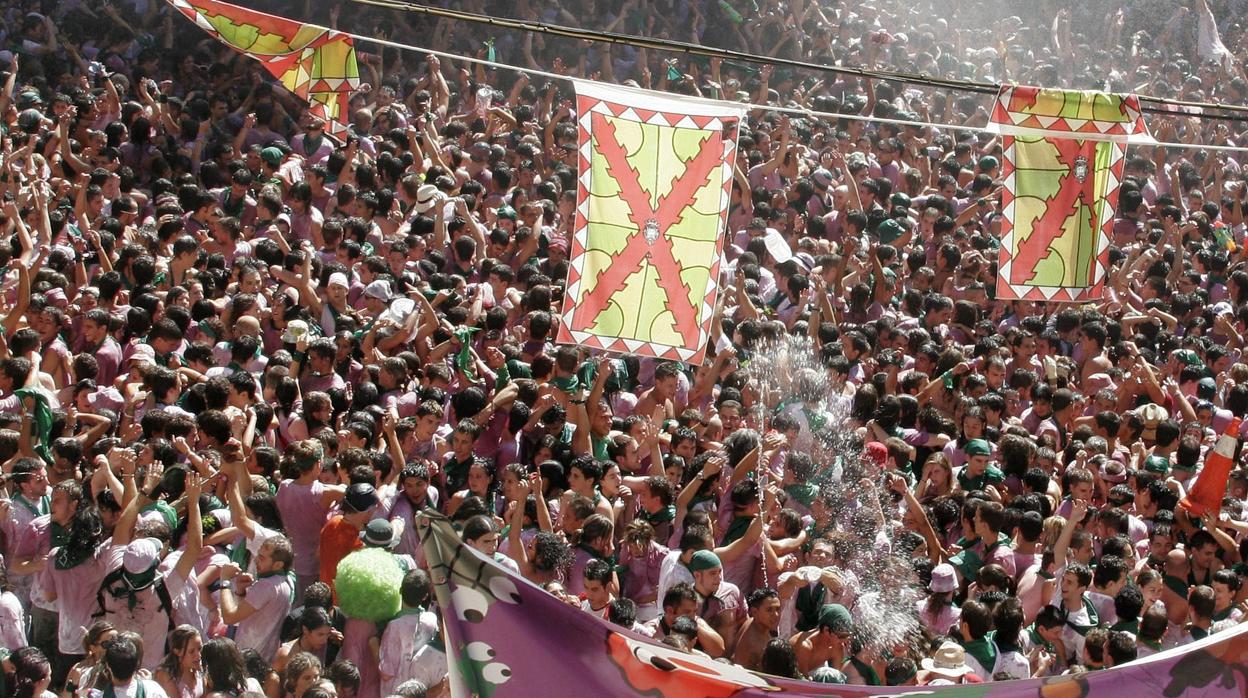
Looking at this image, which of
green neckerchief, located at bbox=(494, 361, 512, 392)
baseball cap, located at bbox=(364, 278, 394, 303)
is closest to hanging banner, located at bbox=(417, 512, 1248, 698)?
green neckerchief, located at bbox=(494, 361, 512, 392)

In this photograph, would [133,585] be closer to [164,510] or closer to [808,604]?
[164,510]

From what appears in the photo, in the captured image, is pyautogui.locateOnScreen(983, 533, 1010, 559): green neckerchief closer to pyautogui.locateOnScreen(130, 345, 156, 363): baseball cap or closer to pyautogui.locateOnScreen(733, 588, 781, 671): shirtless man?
pyautogui.locateOnScreen(733, 588, 781, 671): shirtless man

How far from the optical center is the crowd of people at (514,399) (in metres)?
7.51

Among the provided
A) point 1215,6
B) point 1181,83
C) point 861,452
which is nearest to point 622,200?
point 861,452

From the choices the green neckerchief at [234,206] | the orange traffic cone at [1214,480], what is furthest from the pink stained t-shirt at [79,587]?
the orange traffic cone at [1214,480]

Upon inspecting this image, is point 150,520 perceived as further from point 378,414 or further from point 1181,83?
point 1181,83

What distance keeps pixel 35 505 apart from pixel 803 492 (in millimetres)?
3977

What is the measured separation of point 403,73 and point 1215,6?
48.9 feet

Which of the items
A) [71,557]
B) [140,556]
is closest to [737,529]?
[140,556]

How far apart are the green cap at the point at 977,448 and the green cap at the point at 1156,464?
1.04 m

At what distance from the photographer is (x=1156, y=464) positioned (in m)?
9.92

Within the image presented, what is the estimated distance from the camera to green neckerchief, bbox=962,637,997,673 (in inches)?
295

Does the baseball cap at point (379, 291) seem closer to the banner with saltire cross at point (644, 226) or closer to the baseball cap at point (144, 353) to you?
the baseball cap at point (144, 353)

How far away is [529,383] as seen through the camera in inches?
377
